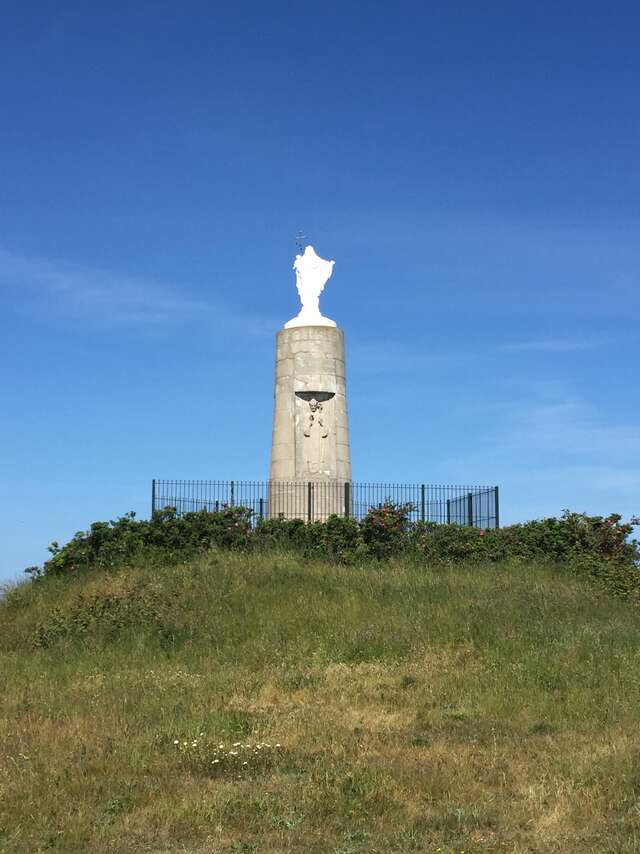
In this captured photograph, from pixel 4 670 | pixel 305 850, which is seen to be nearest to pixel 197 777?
pixel 305 850

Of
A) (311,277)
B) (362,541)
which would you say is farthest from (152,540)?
(311,277)

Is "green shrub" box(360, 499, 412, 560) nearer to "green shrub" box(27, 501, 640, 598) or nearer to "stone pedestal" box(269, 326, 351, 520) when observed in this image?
"green shrub" box(27, 501, 640, 598)

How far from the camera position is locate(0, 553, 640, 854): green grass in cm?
848

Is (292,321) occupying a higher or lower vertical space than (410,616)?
higher

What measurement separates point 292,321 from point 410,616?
11774 millimetres

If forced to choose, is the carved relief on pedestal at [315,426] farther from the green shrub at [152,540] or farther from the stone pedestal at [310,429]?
the green shrub at [152,540]

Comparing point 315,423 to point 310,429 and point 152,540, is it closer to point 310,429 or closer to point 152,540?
point 310,429

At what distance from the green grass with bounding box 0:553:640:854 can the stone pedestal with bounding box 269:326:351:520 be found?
165 inches

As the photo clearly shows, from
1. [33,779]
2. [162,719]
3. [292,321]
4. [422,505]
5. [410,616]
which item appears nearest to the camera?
[33,779]

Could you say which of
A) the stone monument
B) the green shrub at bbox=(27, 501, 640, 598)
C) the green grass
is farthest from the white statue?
the green grass

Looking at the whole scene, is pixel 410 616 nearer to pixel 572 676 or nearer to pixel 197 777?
pixel 572 676

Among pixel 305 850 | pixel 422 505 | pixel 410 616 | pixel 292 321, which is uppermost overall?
pixel 292 321

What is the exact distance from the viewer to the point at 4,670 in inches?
606

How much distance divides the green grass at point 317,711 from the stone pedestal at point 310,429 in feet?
13.8
